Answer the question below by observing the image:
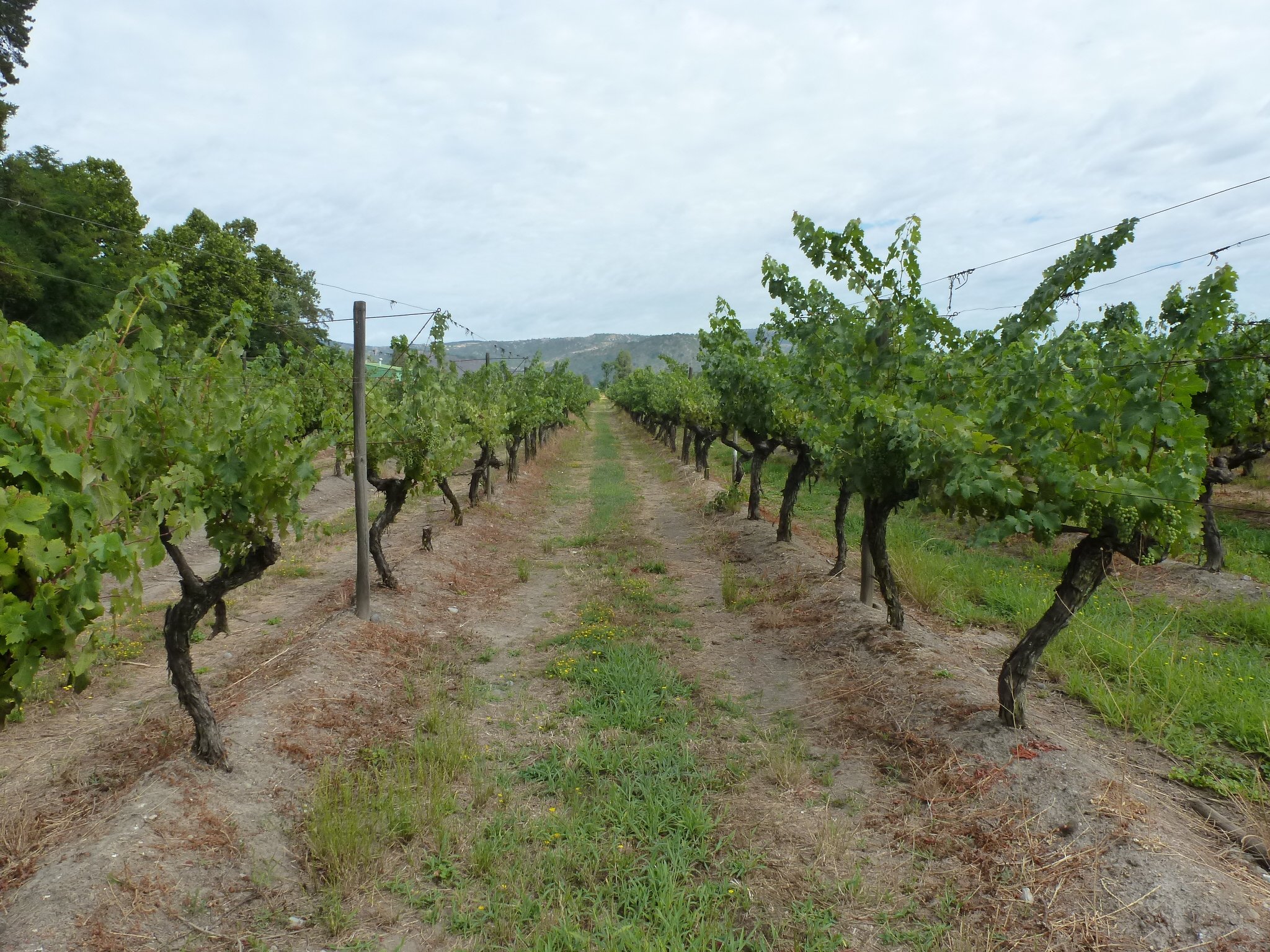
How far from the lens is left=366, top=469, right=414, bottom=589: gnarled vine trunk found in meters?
10.4

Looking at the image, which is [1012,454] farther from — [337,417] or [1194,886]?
[337,417]

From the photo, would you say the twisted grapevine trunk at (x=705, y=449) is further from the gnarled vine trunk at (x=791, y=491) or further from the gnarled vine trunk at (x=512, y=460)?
the gnarled vine trunk at (x=791, y=491)

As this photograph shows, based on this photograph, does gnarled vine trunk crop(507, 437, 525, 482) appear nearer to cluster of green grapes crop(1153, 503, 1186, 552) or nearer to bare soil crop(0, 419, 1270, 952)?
bare soil crop(0, 419, 1270, 952)

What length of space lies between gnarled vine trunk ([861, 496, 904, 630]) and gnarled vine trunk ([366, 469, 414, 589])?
6.72 m

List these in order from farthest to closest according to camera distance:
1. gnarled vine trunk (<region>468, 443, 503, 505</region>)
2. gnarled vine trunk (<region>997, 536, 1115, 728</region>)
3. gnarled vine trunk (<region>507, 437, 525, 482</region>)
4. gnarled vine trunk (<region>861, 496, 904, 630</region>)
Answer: gnarled vine trunk (<region>507, 437, 525, 482</region>), gnarled vine trunk (<region>468, 443, 503, 505</region>), gnarled vine trunk (<region>861, 496, 904, 630</region>), gnarled vine trunk (<region>997, 536, 1115, 728</region>)

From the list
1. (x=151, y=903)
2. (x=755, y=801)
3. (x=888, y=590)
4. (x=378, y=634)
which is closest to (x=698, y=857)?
(x=755, y=801)

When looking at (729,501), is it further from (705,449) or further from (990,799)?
(990,799)

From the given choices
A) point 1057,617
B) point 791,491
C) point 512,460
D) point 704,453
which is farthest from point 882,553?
point 512,460

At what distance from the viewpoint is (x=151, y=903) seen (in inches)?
161

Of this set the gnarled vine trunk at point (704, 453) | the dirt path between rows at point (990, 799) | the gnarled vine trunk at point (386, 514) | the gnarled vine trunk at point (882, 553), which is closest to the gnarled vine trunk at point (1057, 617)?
the dirt path between rows at point (990, 799)

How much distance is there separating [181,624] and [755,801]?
462 cm

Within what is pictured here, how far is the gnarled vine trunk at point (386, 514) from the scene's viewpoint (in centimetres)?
1043

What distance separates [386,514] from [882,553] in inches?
282

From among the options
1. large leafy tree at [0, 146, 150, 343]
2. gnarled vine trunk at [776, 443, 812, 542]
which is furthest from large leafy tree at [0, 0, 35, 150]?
gnarled vine trunk at [776, 443, 812, 542]
